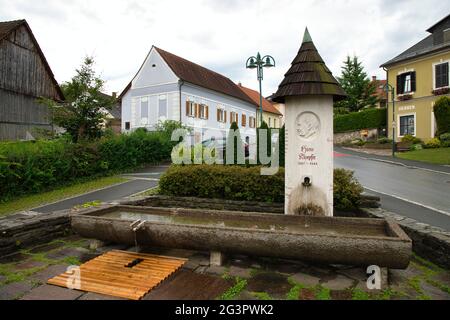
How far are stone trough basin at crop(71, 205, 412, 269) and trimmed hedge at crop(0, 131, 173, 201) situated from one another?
22.4 feet

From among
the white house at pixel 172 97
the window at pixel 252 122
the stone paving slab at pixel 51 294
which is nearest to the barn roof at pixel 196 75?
the white house at pixel 172 97

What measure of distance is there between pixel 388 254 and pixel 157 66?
29072 millimetres

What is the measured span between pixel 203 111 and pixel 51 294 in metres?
29.0

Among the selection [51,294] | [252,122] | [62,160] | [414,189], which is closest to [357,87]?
[252,122]

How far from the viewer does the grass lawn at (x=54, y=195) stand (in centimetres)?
959

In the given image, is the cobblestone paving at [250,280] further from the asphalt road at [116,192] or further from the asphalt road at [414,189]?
the asphalt road at [116,192]

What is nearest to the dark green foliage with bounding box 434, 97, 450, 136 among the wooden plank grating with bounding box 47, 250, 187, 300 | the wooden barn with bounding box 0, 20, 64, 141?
the wooden plank grating with bounding box 47, 250, 187, 300

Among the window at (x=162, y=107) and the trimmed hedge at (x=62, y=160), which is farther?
the window at (x=162, y=107)

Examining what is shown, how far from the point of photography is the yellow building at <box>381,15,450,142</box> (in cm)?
2567

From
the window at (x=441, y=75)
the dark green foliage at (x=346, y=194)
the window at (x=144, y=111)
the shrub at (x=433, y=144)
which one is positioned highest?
the window at (x=441, y=75)

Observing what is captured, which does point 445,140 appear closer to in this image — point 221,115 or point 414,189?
point 414,189

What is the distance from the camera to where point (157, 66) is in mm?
29844

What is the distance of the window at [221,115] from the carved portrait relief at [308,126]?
95.5 ft

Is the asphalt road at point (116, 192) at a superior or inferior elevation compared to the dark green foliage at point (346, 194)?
inferior
